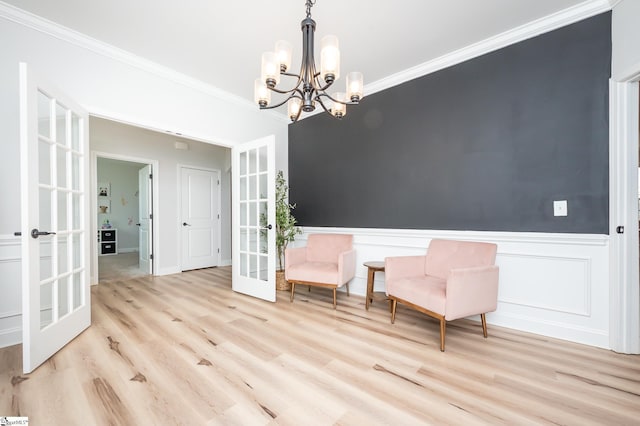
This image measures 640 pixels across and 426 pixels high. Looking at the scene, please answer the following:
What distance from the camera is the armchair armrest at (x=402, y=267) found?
8.73 ft

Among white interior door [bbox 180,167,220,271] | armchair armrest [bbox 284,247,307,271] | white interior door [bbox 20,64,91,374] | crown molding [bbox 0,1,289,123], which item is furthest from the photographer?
white interior door [bbox 180,167,220,271]

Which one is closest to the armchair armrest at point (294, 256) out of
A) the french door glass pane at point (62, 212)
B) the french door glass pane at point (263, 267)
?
the french door glass pane at point (263, 267)

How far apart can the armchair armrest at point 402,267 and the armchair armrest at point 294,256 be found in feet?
4.16

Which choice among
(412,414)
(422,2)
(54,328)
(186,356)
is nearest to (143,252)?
(54,328)

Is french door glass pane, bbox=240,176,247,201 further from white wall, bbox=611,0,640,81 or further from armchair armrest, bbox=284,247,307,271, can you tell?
white wall, bbox=611,0,640,81

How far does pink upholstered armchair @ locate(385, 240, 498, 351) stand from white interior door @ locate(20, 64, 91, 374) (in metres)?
2.78

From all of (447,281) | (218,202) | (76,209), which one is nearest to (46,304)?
(76,209)

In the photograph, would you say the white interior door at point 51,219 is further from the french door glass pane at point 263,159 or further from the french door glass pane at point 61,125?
the french door glass pane at point 263,159

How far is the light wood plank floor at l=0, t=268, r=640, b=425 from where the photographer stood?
1410 mm

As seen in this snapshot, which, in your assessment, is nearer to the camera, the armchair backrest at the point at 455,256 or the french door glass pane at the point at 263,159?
the armchair backrest at the point at 455,256

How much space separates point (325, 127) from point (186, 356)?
3321 millimetres

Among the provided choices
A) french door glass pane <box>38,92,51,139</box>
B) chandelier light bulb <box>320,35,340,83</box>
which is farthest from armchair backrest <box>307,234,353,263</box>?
french door glass pane <box>38,92,51,139</box>

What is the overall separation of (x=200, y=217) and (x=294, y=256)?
9.55 feet

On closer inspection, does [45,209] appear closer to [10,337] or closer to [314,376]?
[10,337]
